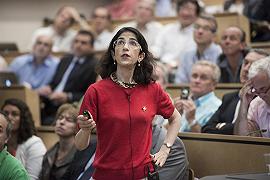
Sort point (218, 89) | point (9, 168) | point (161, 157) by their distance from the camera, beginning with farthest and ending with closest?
point (218, 89), point (9, 168), point (161, 157)

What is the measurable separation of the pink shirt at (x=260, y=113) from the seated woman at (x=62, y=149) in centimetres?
99

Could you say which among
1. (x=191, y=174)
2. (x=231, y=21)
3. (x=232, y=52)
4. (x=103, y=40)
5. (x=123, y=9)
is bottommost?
(x=191, y=174)

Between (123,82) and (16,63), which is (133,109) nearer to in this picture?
(123,82)

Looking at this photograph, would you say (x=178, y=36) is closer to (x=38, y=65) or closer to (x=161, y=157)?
(x=38, y=65)

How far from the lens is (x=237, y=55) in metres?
4.24

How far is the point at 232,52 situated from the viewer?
13.9 feet

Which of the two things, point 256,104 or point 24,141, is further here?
point 24,141

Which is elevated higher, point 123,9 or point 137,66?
point 123,9

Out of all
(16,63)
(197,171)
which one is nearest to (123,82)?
(197,171)

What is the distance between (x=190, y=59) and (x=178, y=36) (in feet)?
2.17

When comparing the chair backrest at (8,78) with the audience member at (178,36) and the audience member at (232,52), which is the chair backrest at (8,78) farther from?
the audience member at (232,52)

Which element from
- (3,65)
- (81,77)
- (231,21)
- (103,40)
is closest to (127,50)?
(81,77)

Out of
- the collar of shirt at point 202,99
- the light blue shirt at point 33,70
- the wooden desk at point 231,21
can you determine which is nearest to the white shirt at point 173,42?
the wooden desk at point 231,21

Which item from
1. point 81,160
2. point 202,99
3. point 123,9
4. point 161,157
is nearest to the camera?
point 161,157
